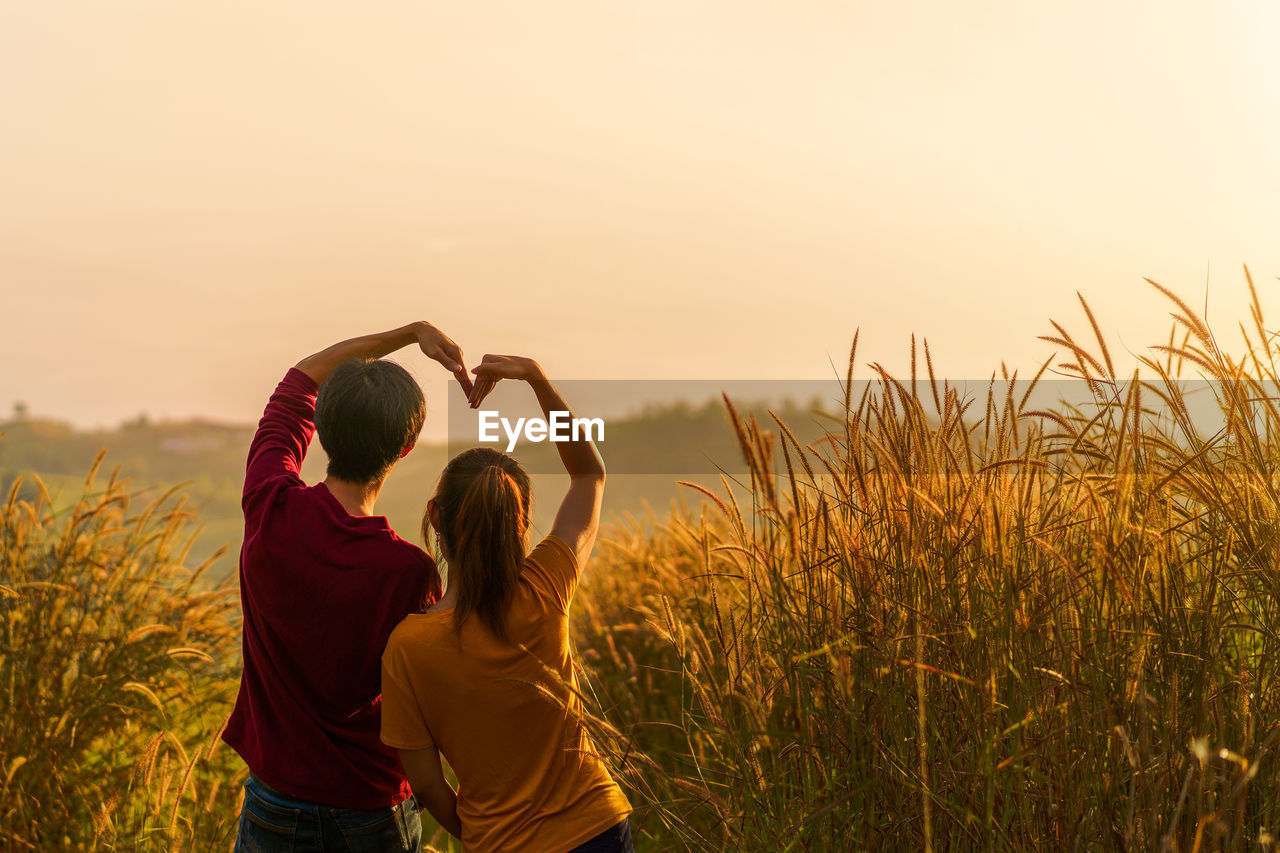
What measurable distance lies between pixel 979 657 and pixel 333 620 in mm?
1353

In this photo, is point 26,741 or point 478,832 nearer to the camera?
point 478,832

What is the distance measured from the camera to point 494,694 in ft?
6.46

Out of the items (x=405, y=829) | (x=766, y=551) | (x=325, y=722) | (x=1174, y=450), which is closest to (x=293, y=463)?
(x=325, y=722)

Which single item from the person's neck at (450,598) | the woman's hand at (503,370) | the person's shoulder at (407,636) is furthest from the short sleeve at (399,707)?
the woman's hand at (503,370)

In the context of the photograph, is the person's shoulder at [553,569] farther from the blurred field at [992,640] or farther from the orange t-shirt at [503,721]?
the blurred field at [992,640]

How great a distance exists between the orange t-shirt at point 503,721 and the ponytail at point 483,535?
3cm

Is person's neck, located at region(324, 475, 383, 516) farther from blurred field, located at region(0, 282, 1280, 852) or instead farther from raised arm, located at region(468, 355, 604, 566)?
blurred field, located at region(0, 282, 1280, 852)

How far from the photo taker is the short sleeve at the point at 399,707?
197 centimetres

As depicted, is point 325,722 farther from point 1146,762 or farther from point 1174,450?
point 1174,450

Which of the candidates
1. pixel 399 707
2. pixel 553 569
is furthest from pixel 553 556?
pixel 399 707

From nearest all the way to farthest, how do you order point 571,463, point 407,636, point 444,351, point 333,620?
point 407,636
point 333,620
point 571,463
point 444,351

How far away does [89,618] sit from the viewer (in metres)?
4.20

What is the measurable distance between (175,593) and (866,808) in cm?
363

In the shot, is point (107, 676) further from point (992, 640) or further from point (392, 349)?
point (992, 640)
